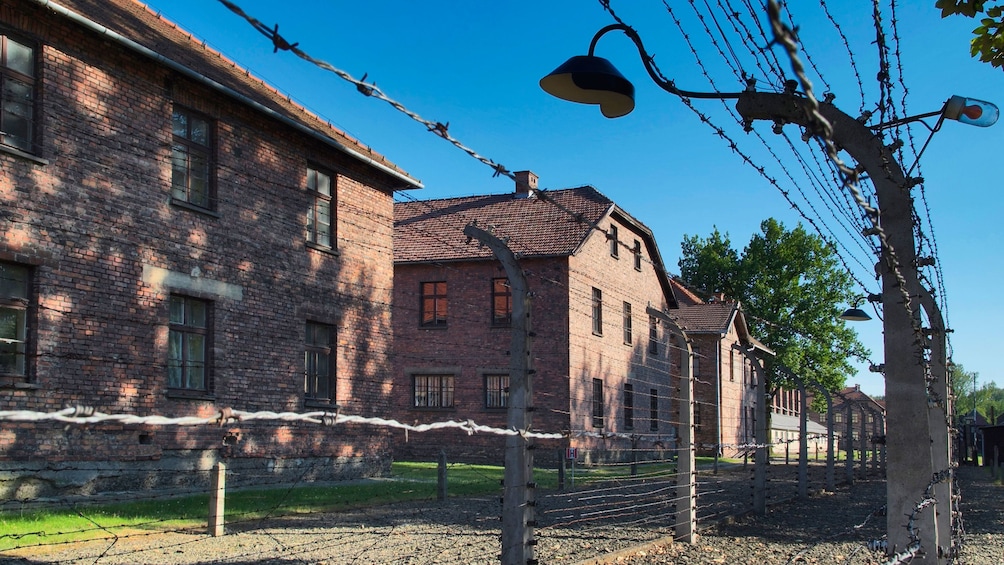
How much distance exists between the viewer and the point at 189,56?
1670 centimetres

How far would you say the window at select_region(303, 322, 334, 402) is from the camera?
18609 millimetres

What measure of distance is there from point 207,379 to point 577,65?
11.6 m

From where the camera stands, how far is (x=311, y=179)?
19.1 m

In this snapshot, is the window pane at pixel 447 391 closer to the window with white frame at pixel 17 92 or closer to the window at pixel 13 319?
the window at pixel 13 319

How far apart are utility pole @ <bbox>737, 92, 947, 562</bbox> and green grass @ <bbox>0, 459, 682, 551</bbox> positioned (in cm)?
528

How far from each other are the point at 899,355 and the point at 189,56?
549 inches

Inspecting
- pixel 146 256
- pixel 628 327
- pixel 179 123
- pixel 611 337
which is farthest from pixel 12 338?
pixel 628 327

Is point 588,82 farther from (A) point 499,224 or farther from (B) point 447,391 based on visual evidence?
(A) point 499,224

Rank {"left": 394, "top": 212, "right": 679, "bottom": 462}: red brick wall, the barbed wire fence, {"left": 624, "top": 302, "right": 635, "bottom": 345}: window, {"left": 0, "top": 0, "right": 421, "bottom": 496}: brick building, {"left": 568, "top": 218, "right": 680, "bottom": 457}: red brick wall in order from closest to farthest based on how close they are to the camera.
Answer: the barbed wire fence
{"left": 0, "top": 0, "right": 421, "bottom": 496}: brick building
{"left": 394, "top": 212, "right": 679, "bottom": 462}: red brick wall
{"left": 568, "top": 218, "right": 680, "bottom": 457}: red brick wall
{"left": 624, "top": 302, "right": 635, "bottom": 345}: window

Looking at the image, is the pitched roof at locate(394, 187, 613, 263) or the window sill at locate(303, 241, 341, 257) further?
the pitched roof at locate(394, 187, 613, 263)

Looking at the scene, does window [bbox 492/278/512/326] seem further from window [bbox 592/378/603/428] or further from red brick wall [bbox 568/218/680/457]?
window [bbox 592/378/603/428]

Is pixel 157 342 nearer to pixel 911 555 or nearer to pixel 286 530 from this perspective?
pixel 286 530

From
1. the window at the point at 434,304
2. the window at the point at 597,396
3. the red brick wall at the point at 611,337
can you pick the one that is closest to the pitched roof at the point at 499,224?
the red brick wall at the point at 611,337

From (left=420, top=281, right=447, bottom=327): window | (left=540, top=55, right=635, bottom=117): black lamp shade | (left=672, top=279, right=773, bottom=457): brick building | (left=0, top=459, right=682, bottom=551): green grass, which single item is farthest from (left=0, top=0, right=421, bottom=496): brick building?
(left=672, top=279, right=773, bottom=457): brick building
